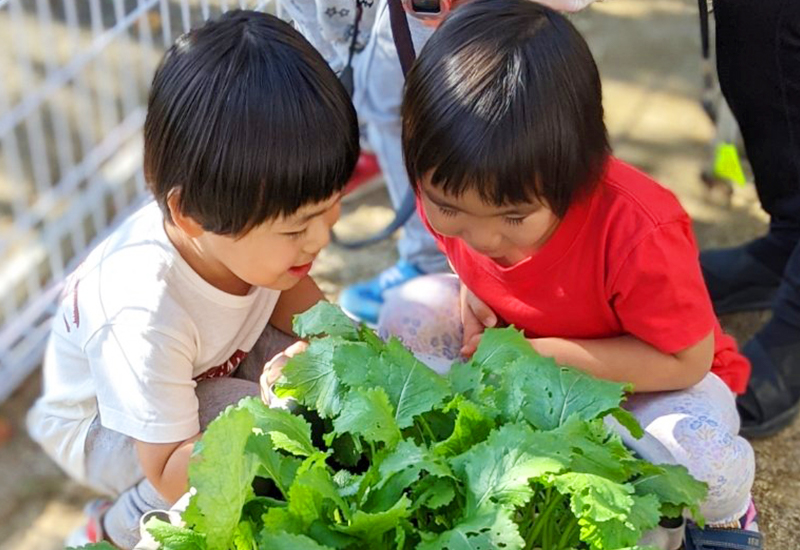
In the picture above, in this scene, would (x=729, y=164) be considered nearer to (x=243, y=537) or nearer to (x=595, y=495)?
(x=595, y=495)

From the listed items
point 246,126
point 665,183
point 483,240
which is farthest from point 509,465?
point 665,183

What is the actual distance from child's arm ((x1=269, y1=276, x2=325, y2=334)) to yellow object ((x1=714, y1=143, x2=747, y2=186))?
3.25 feet

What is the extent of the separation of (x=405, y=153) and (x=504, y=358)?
26 centimetres

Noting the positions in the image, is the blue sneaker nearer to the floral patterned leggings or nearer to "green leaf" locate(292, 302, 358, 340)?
the floral patterned leggings

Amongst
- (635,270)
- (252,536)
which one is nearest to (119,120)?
(635,270)

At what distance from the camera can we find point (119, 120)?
2531 mm

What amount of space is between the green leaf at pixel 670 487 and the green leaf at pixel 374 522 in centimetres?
23

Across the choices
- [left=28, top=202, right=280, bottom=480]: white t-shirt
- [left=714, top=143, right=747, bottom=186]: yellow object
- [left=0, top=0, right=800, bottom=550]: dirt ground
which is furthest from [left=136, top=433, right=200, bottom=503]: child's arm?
[left=714, top=143, right=747, bottom=186]: yellow object

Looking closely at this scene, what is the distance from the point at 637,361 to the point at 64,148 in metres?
1.39

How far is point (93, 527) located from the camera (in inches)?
59.8

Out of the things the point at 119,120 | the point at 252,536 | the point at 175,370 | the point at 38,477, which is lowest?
the point at 38,477

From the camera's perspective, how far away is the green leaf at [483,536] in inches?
35.4

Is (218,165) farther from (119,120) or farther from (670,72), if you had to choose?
(670,72)

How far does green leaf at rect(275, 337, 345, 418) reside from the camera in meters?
1.07
